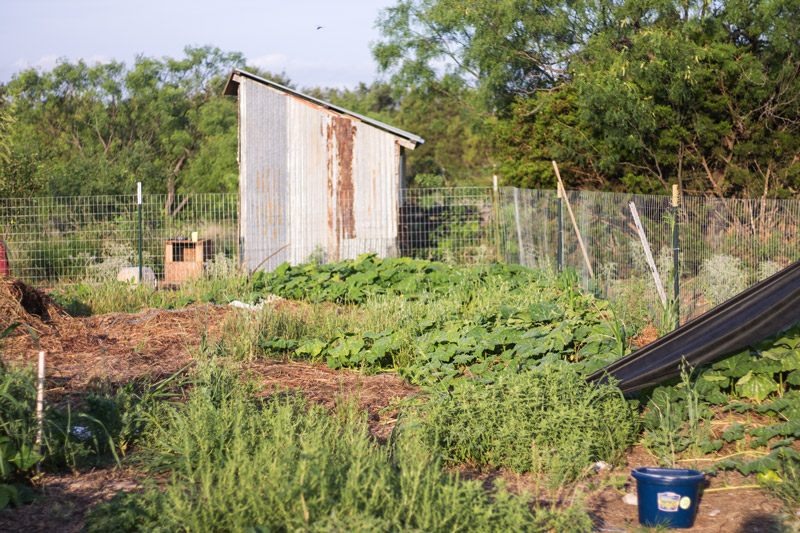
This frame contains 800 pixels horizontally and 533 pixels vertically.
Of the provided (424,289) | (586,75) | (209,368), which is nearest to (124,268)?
(424,289)

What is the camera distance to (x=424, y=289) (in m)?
9.33

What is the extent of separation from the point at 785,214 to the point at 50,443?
7.92m

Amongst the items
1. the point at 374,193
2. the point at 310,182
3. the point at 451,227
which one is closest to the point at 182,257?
the point at 310,182

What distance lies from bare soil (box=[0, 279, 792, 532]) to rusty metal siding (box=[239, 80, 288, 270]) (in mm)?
4830

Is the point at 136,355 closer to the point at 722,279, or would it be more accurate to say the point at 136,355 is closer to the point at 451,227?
the point at 722,279

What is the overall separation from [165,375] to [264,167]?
8427 mm

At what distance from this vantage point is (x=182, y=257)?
13.9m

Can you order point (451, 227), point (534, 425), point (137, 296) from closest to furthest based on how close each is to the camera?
point (534, 425), point (137, 296), point (451, 227)

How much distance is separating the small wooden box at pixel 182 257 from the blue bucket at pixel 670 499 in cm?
1107

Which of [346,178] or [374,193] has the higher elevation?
[346,178]

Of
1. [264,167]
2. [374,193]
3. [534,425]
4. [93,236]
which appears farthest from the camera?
[93,236]

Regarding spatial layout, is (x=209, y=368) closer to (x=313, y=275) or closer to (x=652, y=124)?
(x=313, y=275)

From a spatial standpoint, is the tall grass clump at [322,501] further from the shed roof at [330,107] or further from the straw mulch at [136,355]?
the shed roof at [330,107]

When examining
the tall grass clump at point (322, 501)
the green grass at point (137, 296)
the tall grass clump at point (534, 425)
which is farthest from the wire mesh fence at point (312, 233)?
the tall grass clump at point (322, 501)
